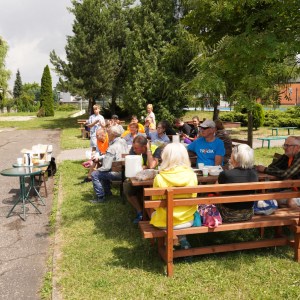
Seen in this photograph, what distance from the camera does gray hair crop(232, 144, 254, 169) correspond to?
3509 millimetres

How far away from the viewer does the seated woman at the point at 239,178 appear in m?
3.54

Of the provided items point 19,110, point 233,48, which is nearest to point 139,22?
point 233,48

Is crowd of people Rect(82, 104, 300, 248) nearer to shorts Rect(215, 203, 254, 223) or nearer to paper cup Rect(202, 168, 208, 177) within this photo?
shorts Rect(215, 203, 254, 223)

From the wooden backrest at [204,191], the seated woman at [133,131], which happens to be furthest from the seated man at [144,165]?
the seated woman at [133,131]

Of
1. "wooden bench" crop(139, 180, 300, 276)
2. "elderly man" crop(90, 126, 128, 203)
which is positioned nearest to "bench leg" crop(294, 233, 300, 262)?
"wooden bench" crop(139, 180, 300, 276)

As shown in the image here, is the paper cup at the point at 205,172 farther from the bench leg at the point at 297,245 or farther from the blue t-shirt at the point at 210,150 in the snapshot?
the bench leg at the point at 297,245

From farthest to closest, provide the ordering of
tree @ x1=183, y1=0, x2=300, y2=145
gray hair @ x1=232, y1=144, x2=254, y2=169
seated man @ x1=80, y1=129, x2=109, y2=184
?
seated man @ x1=80, y1=129, x2=109, y2=184, tree @ x1=183, y1=0, x2=300, y2=145, gray hair @ x1=232, y1=144, x2=254, y2=169

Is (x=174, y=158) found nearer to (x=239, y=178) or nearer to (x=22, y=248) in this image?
(x=239, y=178)

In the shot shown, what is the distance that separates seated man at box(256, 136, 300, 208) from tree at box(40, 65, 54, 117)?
39.2 metres

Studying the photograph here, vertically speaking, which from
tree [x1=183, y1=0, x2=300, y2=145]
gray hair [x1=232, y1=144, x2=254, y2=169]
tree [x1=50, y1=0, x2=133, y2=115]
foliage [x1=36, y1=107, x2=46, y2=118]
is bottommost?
gray hair [x1=232, y1=144, x2=254, y2=169]

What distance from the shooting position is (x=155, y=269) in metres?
→ 3.52

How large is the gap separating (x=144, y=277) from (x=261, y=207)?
1756mm

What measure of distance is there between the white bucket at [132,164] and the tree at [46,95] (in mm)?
38533

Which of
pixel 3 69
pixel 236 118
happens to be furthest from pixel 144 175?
pixel 3 69
